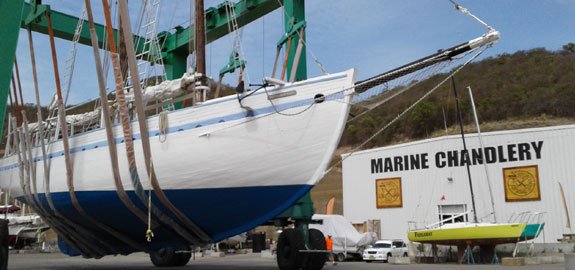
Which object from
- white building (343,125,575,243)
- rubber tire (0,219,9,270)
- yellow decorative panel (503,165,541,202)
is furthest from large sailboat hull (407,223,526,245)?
rubber tire (0,219,9,270)

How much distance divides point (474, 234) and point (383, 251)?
4.12 m

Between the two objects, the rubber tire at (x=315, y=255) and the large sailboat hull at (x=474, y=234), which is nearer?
the rubber tire at (x=315, y=255)

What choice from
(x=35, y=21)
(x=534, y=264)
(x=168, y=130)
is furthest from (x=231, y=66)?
(x=534, y=264)

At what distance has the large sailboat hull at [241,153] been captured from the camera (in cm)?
1027

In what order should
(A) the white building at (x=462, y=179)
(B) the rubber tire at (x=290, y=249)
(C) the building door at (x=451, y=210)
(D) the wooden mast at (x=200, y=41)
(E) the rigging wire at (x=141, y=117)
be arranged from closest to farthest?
(E) the rigging wire at (x=141, y=117), (B) the rubber tire at (x=290, y=249), (D) the wooden mast at (x=200, y=41), (A) the white building at (x=462, y=179), (C) the building door at (x=451, y=210)

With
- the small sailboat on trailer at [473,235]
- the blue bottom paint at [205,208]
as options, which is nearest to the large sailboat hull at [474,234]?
the small sailboat on trailer at [473,235]

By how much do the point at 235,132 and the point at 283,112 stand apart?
3.24 feet

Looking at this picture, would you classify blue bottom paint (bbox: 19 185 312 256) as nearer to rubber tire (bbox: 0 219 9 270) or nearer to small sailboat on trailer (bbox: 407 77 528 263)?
rubber tire (bbox: 0 219 9 270)

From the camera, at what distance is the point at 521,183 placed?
23.2 meters

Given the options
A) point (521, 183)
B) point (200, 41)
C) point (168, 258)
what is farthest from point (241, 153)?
point (521, 183)

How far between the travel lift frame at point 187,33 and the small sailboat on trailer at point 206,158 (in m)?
0.52

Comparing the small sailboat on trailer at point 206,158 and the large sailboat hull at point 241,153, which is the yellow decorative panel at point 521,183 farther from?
the large sailboat hull at point 241,153

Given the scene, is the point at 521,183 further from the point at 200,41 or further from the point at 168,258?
the point at 200,41

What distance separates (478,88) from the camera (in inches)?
3255
